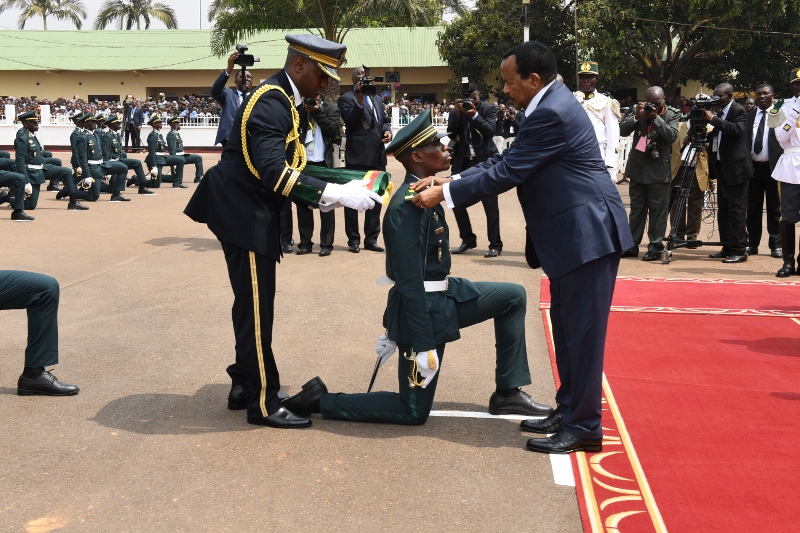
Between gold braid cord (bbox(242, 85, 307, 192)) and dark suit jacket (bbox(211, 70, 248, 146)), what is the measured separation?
5720 millimetres

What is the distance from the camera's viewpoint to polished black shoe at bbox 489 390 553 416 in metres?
5.17

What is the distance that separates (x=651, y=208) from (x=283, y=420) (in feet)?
23.2

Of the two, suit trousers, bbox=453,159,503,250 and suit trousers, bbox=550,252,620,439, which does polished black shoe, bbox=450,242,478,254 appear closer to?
suit trousers, bbox=453,159,503,250

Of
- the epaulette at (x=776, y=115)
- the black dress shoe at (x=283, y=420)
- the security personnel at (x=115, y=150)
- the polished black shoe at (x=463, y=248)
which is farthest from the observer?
the security personnel at (x=115, y=150)

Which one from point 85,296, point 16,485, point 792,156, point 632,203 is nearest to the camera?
point 16,485

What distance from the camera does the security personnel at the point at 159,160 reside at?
2000 centimetres

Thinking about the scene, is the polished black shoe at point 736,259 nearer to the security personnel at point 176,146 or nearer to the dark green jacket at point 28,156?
the dark green jacket at point 28,156

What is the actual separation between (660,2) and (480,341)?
3059cm

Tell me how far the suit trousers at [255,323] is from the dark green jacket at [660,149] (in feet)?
22.2

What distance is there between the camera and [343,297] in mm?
8578

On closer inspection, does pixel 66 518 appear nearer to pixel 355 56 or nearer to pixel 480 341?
pixel 480 341

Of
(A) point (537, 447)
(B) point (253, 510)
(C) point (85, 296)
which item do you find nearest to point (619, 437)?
(A) point (537, 447)

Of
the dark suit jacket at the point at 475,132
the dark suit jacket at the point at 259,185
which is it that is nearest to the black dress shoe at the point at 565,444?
the dark suit jacket at the point at 259,185

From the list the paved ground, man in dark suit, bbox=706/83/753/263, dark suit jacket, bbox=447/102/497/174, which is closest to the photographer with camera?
the paved ground
